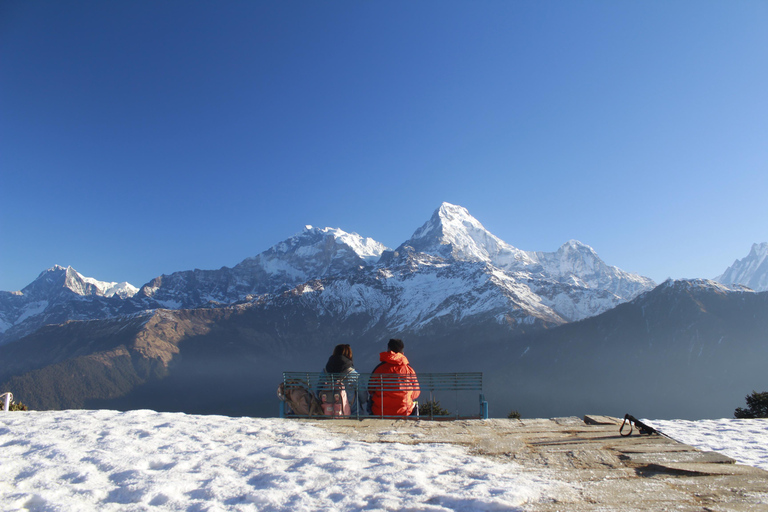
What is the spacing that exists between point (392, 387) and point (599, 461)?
194 inches

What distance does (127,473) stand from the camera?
6.34m

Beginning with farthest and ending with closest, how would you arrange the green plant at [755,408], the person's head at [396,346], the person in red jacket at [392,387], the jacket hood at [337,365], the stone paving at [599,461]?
1. the green plant at [755,408]
2. the person's head at [396,346]
3. the jacket hood at [337,365]
4. the person in red jacket at [392,387]
5. the stone paving at [599,461]

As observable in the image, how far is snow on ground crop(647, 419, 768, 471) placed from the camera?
953 cm

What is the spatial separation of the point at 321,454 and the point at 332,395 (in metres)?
3.83

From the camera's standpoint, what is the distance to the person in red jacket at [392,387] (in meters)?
10.9

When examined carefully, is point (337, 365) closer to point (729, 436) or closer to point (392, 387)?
point (392, 387)

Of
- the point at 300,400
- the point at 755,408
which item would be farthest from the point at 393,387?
the point at 755,408

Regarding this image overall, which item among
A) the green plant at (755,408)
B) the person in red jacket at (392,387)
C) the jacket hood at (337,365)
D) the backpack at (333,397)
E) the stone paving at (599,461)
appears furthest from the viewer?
the green plant at (755,408)

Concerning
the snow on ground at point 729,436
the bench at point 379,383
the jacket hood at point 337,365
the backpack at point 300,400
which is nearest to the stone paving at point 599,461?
the bench at point 379,383

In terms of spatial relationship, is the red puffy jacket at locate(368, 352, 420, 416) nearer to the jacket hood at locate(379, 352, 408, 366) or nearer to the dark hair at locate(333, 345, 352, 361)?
the jacket hood at locate(379, 352, 408, 366)

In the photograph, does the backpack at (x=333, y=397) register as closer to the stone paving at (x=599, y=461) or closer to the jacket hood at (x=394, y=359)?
the stone paving at (x=599, y=461)

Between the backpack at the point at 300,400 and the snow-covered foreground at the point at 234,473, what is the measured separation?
2336mm

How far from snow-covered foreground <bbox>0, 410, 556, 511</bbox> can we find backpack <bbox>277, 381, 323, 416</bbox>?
92.0 inches

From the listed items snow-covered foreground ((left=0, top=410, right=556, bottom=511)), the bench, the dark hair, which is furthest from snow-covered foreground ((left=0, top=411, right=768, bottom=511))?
the dark hair
